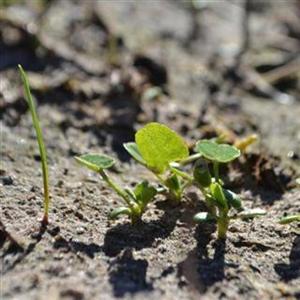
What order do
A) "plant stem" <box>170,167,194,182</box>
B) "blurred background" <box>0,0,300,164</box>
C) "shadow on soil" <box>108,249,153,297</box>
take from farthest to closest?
"blurred background" <box>0,0,300,164</box> → "plant stem" <box>170,167,194,182</box> → "shadow on soil" <box>108,249,153,297</box>

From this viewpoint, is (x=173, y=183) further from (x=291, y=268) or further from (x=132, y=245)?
(x=291, y=268)

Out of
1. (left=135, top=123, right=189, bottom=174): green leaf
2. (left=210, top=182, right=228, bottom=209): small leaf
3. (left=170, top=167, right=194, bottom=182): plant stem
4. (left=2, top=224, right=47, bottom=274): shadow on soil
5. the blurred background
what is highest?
the blurred background

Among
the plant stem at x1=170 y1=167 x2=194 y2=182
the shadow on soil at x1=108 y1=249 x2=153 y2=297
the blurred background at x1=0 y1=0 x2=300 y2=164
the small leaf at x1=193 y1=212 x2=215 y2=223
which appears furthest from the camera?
the blurred background at x1=0 y1=0 x2=300 y2=164

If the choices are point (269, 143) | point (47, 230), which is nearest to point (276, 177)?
point (269, 143)

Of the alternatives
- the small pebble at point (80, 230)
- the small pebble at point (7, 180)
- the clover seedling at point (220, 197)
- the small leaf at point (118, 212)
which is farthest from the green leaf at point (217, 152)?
the small pebble at point (7, 180)

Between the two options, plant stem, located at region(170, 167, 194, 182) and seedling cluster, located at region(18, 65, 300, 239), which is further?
plant stem, located at region(170, 167, 194, 182)

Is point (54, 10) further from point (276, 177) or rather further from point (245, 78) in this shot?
point (276, 177)

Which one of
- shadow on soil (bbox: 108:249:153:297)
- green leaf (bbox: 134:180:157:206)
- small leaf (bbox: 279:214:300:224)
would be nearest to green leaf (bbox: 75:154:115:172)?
Answer: green leaf (bbox: 134:180:157:206)

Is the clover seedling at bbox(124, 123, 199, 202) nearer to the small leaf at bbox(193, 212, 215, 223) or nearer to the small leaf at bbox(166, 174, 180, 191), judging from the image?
the small leaf at bbox(166, 174, 180, 191)
